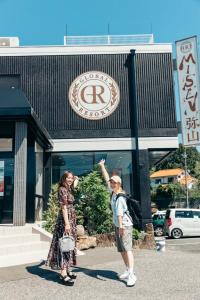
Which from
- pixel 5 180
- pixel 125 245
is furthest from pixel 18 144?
pixel 125 245

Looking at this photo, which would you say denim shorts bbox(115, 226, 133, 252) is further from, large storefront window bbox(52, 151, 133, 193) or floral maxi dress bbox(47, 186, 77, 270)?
large storefront window bbox(52, 151, 133, 193)

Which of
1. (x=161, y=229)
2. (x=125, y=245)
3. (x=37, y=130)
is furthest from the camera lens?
(x=161, y=229)

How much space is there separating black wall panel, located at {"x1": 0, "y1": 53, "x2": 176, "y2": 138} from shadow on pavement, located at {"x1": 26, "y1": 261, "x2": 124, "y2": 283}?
9.62m

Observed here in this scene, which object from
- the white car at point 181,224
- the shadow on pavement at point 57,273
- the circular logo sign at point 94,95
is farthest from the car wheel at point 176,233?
the shadow on pavement at point 57,273

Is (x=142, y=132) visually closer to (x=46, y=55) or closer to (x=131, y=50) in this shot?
(x=131, y=50)

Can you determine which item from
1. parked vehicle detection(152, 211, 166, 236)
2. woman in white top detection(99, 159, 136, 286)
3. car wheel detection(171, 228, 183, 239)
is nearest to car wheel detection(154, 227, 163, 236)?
parked vehicle detection(152, 211, 166, 236)

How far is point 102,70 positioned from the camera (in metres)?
16.5

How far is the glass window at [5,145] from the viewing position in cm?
1142

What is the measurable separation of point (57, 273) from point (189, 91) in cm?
1136

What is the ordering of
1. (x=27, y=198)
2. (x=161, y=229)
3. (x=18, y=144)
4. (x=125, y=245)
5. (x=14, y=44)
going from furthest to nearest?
1. (x=161, y=229)
2. (x=14, y=44)
3. (x=27, y=198)
4. (x=18, y=144)
5. (x=125, y=245)

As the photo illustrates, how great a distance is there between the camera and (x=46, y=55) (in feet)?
54.3

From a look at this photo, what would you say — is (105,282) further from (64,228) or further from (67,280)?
(64,228)

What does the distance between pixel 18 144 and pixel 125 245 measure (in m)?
6.11

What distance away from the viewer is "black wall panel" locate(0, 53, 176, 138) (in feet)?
52.6
